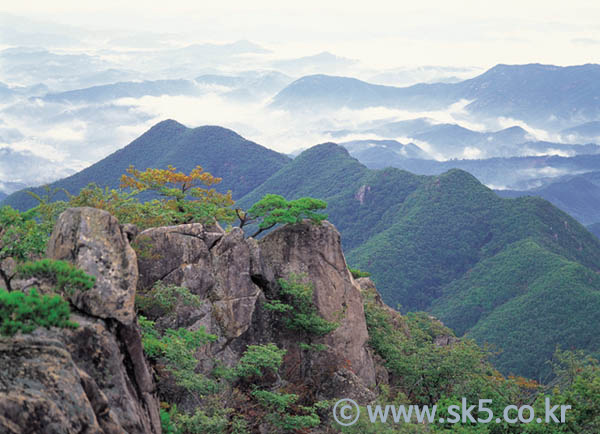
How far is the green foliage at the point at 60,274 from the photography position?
1142cm

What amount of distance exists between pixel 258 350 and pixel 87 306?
8617 mm

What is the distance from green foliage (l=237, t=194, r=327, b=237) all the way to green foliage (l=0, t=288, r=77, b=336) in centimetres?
1479

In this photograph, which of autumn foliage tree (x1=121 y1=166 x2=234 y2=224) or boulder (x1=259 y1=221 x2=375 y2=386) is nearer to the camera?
autumn foliage tree (x1=121 y1=166 x2=234 y2=224)

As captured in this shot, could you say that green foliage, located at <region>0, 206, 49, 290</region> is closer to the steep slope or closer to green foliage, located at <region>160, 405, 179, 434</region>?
green foliage, located at <region>160, 405, 179, 434</region>

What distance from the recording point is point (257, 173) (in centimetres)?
14712

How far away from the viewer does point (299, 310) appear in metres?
23.9

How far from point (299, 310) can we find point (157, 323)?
6451 millimetres

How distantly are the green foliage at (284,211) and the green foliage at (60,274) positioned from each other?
14021mm

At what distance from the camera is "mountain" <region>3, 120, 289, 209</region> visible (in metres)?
139

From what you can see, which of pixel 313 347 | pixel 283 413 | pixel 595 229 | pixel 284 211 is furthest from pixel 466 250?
pixel 595 229

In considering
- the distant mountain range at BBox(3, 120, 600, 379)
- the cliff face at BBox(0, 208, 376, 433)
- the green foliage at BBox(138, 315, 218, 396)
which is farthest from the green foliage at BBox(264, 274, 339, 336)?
the distant mountain range at BBox(3, 120, 600, 379)

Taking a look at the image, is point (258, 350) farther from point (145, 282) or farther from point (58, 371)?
point (58, 371)

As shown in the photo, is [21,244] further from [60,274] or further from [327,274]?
[327,274]

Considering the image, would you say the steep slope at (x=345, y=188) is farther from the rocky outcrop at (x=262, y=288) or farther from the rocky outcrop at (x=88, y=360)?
the rocky outcrop at (x=88, y=360)
